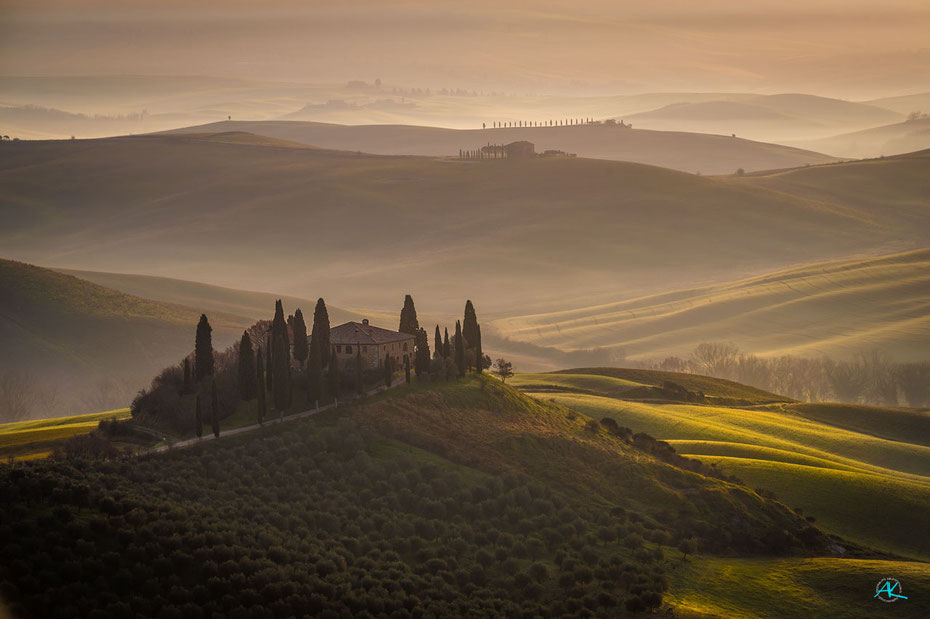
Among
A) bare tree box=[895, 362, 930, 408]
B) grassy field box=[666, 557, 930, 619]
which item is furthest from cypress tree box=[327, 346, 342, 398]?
bare tree box=[895, 362, 930, 408]

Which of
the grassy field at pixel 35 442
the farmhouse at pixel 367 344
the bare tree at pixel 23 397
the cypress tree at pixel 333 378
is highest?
the farmhouse at pixel 367 344

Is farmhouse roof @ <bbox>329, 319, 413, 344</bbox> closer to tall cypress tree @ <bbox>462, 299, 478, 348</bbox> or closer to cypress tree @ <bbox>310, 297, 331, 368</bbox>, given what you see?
cypress tree @ <bbox>310, 297, 331, 368</bbox>

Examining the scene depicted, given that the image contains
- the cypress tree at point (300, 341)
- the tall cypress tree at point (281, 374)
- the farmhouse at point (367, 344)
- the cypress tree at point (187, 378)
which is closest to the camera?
the tall cypress tree at point (281, 374)

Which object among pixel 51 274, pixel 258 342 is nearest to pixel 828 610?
pixel 258 342

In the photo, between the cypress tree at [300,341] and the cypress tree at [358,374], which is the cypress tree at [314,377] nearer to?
the cypress tree at [358,374]

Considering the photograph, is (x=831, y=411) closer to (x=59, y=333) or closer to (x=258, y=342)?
(x=258, y=342)

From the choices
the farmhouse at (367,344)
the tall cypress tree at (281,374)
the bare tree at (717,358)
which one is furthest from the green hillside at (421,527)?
the bare tree at (717,358)

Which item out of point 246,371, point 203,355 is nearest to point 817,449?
point 246,371

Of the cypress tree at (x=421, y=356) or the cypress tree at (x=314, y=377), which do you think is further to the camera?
the cypress tree at (x=421, y=356)
